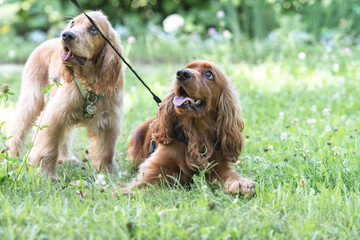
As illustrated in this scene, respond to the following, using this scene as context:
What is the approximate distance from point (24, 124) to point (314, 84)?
12.4 ft

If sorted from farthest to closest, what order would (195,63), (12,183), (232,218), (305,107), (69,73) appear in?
(305,107)
(69,73)
(195,63)
(12,183)
(232,218)

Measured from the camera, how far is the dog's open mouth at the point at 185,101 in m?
3.18

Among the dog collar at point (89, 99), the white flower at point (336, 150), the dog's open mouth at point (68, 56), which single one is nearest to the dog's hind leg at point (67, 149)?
the dog collar at point (89, 99)

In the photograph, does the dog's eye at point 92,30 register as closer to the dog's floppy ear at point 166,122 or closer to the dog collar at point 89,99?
the dog collar at point 89,99

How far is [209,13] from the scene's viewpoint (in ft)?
37.7

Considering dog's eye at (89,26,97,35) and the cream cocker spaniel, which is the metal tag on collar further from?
dog's eye at (89,26,97,35)

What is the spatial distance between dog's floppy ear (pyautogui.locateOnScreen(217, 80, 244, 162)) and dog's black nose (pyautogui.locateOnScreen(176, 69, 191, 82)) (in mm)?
377

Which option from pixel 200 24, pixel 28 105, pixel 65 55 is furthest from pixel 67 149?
pixel 200 24

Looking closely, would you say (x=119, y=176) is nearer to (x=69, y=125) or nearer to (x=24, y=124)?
(x=69, y=125)

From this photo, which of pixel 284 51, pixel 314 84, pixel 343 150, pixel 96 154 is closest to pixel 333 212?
pixel 343 150

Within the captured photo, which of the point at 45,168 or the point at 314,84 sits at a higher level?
the point at 45,168

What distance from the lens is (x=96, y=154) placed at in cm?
399

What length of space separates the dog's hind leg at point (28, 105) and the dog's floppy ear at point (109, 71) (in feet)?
2.55

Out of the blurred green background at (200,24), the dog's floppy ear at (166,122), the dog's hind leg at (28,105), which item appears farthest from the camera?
the blurred green background at (200,24)
